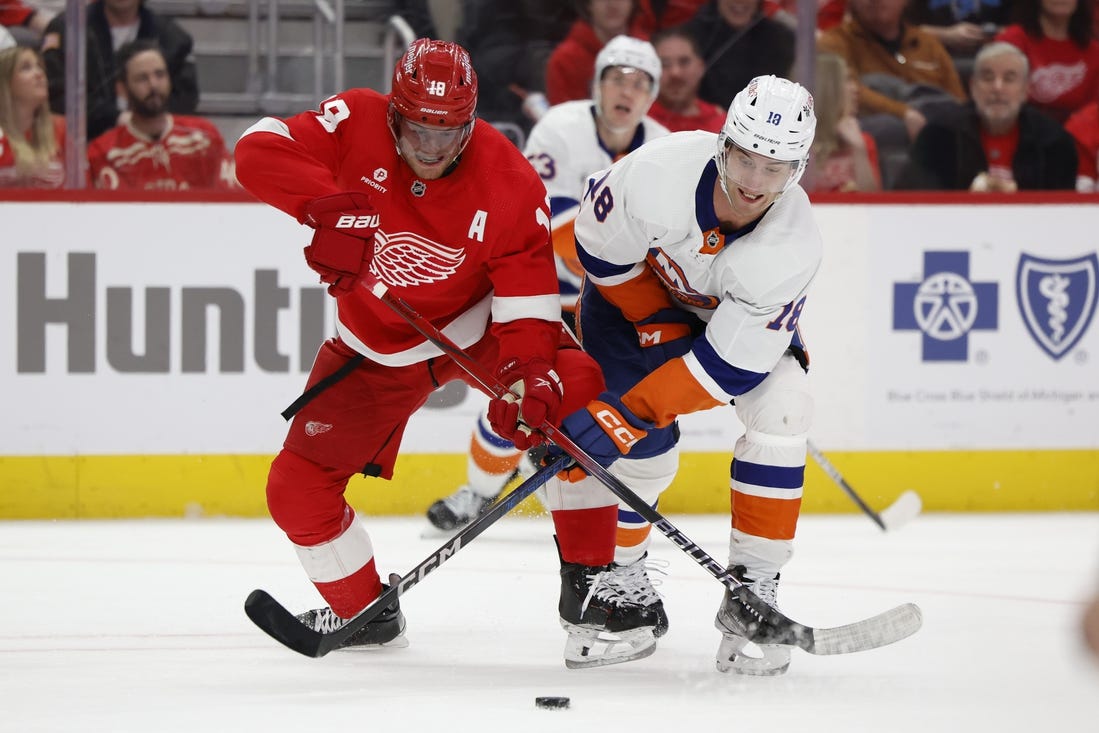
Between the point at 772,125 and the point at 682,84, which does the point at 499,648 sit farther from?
the point at 682,84

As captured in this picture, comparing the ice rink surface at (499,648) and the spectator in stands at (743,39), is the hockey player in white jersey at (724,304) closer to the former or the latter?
the ice rink surface at (499,648)

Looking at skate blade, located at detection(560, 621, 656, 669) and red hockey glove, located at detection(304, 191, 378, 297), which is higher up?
red hockey glove, located at detection(304, 191, 378, 297)

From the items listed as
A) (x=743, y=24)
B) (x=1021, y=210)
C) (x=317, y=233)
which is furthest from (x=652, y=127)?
(x=317, y=233)

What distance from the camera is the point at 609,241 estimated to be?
8.96 ft

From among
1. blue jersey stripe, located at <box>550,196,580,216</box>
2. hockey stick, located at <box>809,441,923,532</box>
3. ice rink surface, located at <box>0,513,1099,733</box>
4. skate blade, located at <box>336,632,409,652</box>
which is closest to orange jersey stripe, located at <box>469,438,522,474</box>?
ice rink surface, located at <box>0,513,1099,733</box>

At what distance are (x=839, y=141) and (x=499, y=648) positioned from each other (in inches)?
101

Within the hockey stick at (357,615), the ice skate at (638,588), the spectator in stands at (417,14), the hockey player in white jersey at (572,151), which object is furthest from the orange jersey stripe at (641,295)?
the spectator in stands at (417,14)

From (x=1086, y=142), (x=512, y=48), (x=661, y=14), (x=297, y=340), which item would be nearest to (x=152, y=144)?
(x=297, y=340)

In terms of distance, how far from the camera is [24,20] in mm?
4469

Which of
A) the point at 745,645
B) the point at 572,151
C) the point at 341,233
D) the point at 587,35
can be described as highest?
the point at 587,35

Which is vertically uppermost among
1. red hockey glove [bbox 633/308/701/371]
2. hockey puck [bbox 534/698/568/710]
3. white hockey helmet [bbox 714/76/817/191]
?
white hockey helmet [bbox 714/76/817/191]

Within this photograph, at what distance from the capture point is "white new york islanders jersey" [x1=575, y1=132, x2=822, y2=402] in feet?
8.38

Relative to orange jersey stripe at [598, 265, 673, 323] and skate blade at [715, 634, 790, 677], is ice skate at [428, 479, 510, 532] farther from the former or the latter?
skate blade at [715, 634, 790, 677]

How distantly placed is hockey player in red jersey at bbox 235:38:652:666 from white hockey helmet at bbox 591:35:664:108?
156cm
